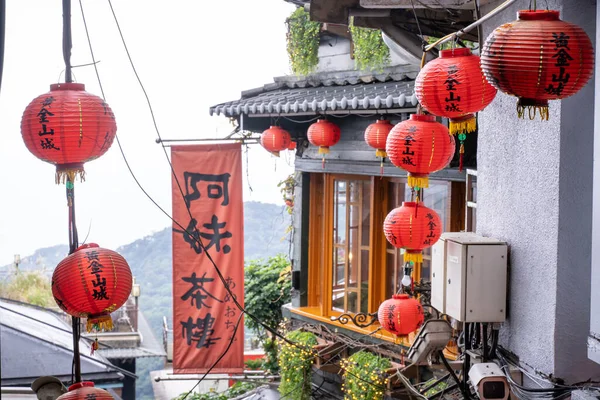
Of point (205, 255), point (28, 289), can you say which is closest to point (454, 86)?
point (205, 255)

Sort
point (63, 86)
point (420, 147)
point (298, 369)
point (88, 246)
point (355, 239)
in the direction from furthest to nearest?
point (355, 239) → point (298, 369) → point (420, 147) → point (88, 246) → point (63, 86)

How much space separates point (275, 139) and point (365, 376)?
14.6 ft

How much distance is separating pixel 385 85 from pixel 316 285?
4.37m

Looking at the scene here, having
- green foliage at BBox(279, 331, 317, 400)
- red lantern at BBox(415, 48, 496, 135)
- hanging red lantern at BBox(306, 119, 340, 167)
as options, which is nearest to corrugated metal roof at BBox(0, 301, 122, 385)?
green foliage at BBox(279, 331, 317, 400)

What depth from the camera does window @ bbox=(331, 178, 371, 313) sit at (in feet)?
45.1

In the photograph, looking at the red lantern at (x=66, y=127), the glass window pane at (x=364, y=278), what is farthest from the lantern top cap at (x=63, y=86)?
the glass window pane at (x=364, y=278)

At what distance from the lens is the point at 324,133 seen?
523 inches

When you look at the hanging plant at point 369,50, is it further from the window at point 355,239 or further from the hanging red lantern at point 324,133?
the window at point 355,239

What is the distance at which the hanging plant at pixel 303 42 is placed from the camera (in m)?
15.4

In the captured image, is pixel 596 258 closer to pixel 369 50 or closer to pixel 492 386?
pixel 492 386

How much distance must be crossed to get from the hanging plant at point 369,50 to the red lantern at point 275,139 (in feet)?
6.03

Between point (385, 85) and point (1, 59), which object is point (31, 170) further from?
point (1, 59)

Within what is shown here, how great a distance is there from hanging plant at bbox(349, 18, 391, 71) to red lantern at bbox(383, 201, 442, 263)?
224 inches

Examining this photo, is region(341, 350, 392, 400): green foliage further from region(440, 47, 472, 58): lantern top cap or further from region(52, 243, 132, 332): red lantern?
region(440, 47, 472, 58): lantern top cap
